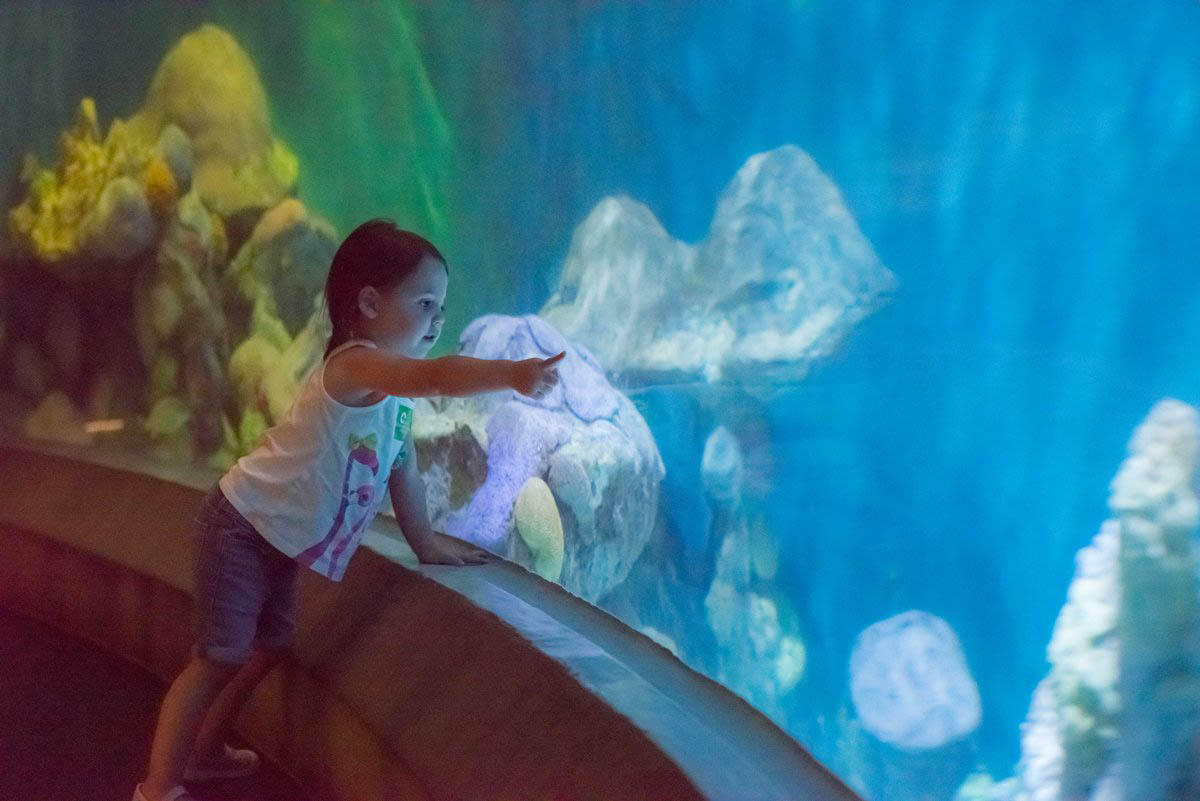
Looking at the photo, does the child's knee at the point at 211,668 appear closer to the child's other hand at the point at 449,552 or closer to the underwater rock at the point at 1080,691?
the child's other hand at the point at 449,552

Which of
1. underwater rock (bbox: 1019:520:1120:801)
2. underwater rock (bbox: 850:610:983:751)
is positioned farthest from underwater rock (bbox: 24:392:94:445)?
underwater rock (bbox: 1019:520:1120:801)

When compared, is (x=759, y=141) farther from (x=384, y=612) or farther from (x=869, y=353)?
(x=384, y=612)

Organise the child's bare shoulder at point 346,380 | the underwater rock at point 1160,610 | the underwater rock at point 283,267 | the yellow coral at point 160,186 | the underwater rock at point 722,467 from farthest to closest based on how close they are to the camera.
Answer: the yellow coral at point 160,186, the underwater rock at point 283,267, the underwater rock at point 722,467, the child's bare shoulder at point 346,380, the underwater rock at point 1160,610

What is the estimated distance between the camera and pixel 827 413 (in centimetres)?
197

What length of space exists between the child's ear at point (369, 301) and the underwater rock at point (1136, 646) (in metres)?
1.38

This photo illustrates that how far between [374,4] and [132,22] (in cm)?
181

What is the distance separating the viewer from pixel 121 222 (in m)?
4.62

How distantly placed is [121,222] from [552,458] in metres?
2.89

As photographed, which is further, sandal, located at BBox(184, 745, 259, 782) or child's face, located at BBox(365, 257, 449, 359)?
sandal, located at BBox(184, 745, 259, 782)

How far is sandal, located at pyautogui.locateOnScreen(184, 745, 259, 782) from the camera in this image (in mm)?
2430

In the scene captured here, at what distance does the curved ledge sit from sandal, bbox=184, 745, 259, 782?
0.09 metres

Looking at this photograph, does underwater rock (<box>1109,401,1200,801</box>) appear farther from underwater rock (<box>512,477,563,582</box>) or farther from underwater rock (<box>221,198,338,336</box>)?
underwater rock (<box>221,198,338,336</box>)

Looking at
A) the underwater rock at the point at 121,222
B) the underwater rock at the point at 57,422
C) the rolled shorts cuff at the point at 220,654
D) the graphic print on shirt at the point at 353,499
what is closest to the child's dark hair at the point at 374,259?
the graphic print on shirt at the point at 353,499

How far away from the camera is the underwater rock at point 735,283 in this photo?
6.45 ft
